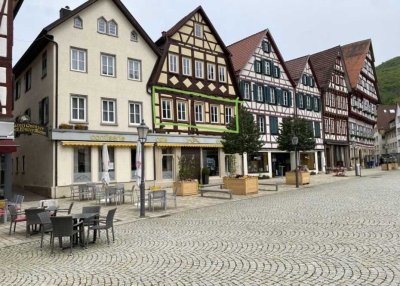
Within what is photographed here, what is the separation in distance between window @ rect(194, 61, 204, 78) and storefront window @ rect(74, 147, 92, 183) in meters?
9.99

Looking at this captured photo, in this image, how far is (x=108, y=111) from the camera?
22.2 metres

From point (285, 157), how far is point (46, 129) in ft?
73.9

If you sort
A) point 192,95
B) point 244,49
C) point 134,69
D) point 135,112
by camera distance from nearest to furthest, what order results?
1. point 135,112
2. point 134,69
3. point 192,95
4. point 244,49

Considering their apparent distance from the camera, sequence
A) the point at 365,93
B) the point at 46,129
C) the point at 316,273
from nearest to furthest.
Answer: the point at 316,273 < the point at 46,129 < the point at 365,93

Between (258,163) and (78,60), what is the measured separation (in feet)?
56.3

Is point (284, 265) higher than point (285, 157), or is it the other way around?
point (285, 157)

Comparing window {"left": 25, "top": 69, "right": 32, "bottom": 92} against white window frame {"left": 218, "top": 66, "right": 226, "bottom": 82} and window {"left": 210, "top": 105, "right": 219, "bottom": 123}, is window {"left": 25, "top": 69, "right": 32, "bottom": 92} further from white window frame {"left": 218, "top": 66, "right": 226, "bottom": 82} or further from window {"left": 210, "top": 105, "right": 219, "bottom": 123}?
white window frame {"left": 218, "top": 66, "right": 226, "bottom": 82}

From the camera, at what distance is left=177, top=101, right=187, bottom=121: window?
25.6m

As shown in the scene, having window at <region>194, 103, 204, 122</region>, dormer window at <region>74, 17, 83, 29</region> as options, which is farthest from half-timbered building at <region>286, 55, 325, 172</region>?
dormer window at <region>74, 17, 83, 29</region>

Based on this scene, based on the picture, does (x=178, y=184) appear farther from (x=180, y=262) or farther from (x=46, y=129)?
(x=180, y=262)

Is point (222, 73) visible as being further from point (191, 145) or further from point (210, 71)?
point (191, 145)

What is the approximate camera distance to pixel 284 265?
6578 millimetres

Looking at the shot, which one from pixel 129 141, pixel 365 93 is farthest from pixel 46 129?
pixel 365 93

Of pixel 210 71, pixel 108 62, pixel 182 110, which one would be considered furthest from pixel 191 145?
pixel 108 62
